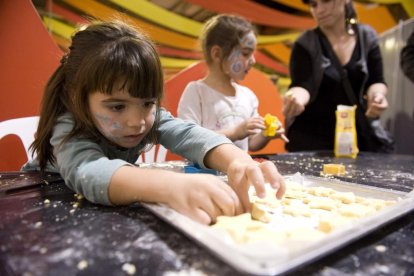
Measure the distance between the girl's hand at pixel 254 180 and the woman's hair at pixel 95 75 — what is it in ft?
0.87

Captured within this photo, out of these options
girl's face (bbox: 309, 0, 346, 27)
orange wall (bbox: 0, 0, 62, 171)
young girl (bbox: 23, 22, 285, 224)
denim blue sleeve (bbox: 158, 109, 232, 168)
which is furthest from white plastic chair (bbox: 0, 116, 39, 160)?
girl's face (bbox: 309, 0, 346, 27)

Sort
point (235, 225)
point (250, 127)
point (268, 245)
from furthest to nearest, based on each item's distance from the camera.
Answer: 1. point (250, 127)
2. point (235, 225)
3. point (268, 245)

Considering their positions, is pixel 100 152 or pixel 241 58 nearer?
pixel 100 152

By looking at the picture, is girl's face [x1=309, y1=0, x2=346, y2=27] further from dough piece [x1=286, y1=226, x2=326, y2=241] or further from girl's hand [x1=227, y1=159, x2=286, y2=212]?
dough piece [x1=286, y1=226, x2=326, y2=241]

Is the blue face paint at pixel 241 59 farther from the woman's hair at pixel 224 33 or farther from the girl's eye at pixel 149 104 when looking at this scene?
the girl's eye at pixel 149 104

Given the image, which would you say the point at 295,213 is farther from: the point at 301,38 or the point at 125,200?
the point at 301,38

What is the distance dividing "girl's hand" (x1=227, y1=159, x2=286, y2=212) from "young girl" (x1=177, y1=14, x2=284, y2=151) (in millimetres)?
840

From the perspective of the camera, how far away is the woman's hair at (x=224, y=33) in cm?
141

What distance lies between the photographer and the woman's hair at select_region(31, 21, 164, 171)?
2.09ft

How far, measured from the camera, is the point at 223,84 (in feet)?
4.88

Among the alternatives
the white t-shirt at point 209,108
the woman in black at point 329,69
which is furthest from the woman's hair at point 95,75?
the woman in black at point 329,69

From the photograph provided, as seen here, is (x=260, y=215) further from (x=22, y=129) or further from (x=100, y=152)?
(x=22, y=129)

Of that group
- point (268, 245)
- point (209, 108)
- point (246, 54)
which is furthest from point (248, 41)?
point (268, 245)

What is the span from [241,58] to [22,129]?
3.00 feet
